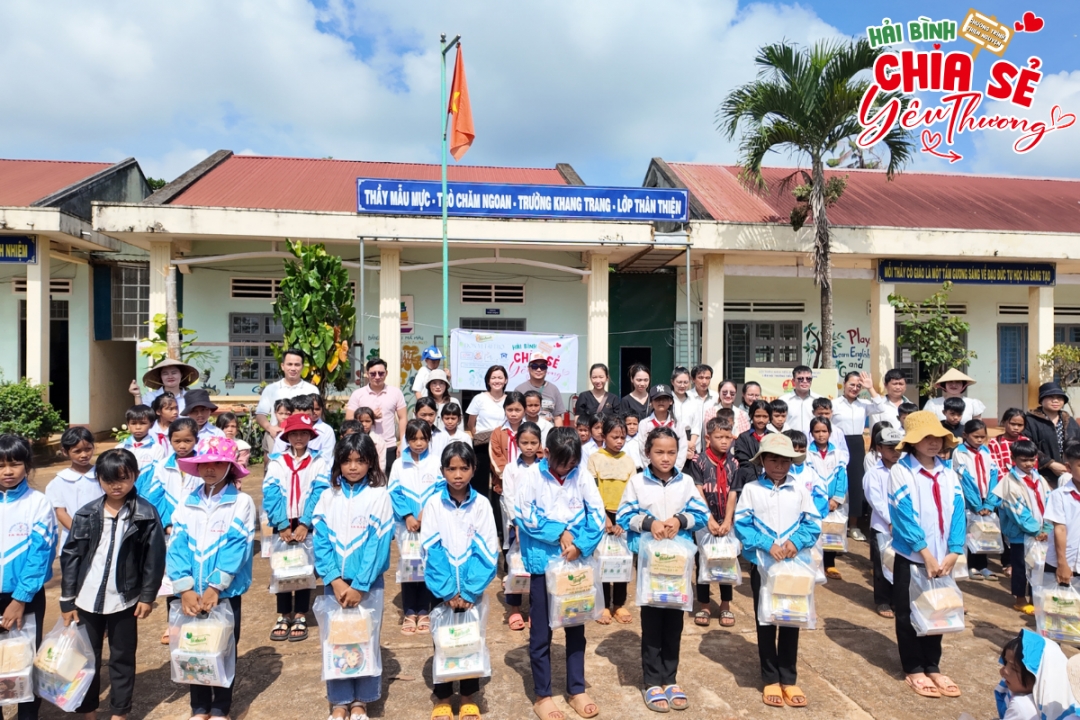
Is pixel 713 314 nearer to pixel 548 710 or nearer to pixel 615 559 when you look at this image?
pixel 615 559

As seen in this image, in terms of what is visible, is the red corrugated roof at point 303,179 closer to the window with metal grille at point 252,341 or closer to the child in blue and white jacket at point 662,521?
the window with metal grille at point 252,341

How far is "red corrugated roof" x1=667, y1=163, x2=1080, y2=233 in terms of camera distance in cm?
1266

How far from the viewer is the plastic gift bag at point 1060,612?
3443 mm

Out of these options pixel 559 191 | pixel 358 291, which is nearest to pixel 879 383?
pixel 559 191

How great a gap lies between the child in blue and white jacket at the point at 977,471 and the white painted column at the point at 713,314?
19.8ft

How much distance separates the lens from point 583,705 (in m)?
3.16

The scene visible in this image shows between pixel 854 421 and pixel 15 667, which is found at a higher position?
pixel 854 421

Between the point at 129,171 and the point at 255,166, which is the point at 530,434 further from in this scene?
the point at 129,171

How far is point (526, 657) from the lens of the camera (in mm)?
3803

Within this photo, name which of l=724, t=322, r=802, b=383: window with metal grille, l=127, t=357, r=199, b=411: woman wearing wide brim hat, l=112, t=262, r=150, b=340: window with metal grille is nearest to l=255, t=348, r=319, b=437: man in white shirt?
l=127, t=357, r=199, b=411: woman wearing wide brim hat

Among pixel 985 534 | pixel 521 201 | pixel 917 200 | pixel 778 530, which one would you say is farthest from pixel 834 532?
pixel 917 200

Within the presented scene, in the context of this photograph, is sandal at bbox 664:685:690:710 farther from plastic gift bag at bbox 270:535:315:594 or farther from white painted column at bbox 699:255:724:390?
white painted column at bbox 699:255:724:390

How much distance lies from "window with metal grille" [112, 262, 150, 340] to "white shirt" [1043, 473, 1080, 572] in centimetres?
1334

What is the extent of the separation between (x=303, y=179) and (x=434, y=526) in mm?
12147
